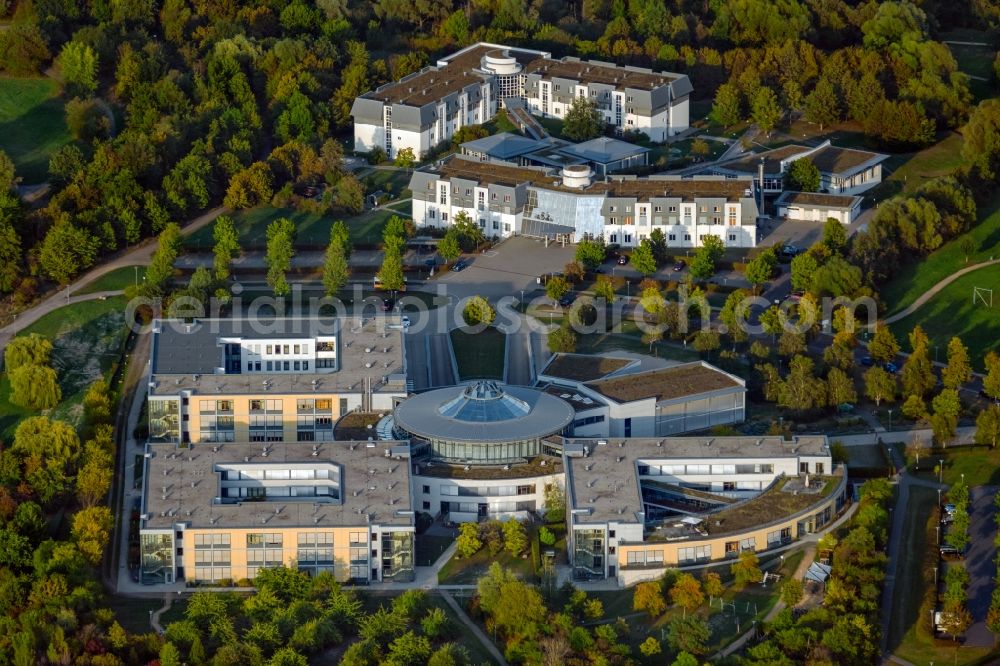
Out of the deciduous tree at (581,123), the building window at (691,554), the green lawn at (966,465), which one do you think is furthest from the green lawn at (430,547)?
the deciduous tree at (581,123)

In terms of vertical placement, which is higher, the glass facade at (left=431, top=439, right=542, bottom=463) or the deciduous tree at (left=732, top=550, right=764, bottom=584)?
the glass facade at (left=431, top=439, right=542, bottom=463)

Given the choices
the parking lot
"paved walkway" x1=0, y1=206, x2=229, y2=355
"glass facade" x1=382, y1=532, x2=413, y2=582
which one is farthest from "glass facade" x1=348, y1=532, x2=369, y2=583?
the parking lot

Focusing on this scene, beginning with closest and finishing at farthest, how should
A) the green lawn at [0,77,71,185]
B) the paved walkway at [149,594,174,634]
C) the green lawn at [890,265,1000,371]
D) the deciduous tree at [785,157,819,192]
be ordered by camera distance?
1. the paved walkway at [149,594,174,634]
2. the green lawn at [890,265,1000,371]
3. the deciduous tree at [785,157,819,192]
4. the green lawn at [0,77,71,185]

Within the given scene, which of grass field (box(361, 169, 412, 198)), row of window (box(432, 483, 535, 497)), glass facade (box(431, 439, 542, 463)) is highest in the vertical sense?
glass facade (box(431, 439, 542, 463))

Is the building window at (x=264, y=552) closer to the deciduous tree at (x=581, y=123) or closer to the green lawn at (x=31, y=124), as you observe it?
the green lawn at (x=31, y=124)

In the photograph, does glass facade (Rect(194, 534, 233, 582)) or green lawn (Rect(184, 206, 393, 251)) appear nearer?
glass facade (Rect(194, 534, 233, 582))

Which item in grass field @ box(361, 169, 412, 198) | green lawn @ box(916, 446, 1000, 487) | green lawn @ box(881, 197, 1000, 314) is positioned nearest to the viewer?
green lawn @ box(916, 446, 1000, 487)

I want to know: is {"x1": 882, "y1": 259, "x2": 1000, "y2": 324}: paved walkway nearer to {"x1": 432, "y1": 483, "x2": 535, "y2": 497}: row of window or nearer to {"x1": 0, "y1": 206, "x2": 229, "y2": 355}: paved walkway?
{"x1": 432, "y1": 483, "x2": 535, "y2": 497}: row of window

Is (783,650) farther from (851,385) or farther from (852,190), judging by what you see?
(852,190)
